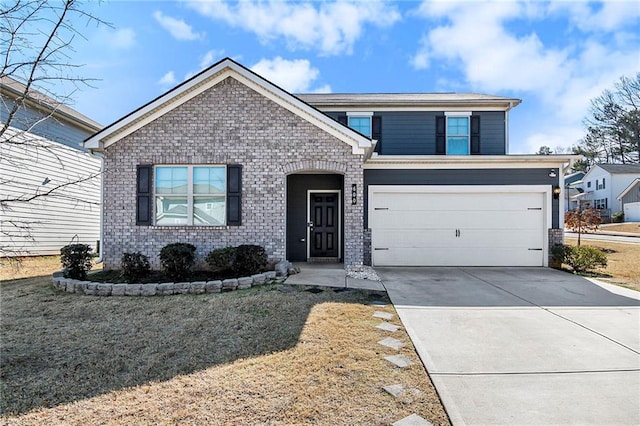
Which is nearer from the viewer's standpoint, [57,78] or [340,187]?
[57,78]

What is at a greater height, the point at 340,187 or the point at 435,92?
the point at 435,92

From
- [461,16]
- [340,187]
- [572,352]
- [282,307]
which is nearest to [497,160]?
[461,16]

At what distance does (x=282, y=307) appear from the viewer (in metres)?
5.26

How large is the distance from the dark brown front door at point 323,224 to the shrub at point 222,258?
3.34 meters

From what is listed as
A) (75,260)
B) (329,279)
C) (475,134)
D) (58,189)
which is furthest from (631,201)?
(58,189)

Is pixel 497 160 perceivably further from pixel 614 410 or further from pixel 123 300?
pixel 123 300

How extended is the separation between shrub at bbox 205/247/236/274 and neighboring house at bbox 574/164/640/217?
128ft

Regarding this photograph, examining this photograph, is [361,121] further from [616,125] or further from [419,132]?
[616,125]

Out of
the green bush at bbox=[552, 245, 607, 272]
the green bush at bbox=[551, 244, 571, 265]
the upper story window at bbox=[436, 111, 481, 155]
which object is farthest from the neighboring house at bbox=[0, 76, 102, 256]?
the green bush at bbox=[552, 245, 607, 272]

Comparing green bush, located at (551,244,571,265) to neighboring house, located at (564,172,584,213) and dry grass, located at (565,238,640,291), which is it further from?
neighboring house, located at (564,172,584,213)

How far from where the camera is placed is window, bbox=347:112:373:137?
1183cm

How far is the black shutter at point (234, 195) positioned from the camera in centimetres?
819

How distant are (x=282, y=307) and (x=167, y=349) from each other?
6.15 ft

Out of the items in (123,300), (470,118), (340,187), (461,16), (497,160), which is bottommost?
(123,300)
